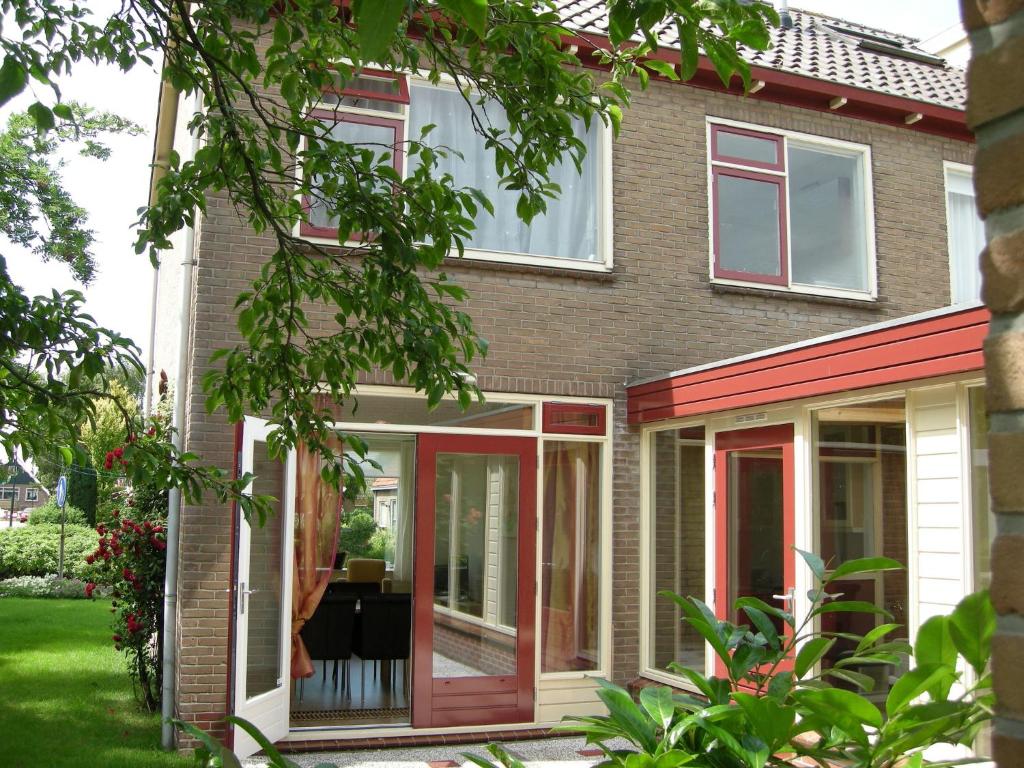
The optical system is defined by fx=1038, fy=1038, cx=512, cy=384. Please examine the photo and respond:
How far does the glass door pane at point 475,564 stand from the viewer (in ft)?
27.5

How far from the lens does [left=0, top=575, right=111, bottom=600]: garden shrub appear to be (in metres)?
19.5

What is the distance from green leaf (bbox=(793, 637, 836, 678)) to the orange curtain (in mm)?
6941

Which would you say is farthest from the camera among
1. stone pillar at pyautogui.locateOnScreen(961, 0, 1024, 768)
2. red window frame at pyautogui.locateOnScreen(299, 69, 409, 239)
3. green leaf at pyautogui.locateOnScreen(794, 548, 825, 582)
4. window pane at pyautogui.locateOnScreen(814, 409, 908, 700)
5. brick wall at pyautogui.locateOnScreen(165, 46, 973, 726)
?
red window frame at pyautogui.locateOnScreen(299, 69, 409, 239)

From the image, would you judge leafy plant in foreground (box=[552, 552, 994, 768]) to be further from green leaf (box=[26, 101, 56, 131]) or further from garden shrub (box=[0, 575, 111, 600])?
garden shrub (box=[0, 575, 111, 600])

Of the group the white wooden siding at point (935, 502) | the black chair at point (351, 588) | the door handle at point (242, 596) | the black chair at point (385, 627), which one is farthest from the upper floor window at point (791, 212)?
the door handle at point (242, 596)

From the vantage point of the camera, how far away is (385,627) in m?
9.66

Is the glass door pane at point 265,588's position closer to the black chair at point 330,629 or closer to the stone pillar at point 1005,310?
the black chair at point 330,629

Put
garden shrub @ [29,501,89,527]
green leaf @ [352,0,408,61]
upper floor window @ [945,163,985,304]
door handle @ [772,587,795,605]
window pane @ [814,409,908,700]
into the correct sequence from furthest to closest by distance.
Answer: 1. garden shrub @ [29,501,89,527]
2. upper floor window @ [945,163,985,304]
3. door handle @ [772,587,795,605]
4. window pane @ [814,409,908,700]
5. green leaf @ [352,0,408,61]

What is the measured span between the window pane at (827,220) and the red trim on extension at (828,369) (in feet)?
7.24

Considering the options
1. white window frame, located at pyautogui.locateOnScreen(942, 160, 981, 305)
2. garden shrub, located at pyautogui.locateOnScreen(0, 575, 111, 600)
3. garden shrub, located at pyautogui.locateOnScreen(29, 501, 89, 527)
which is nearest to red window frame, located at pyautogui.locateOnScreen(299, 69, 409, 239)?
white window frame, located at pyautogui.locateOnScreen(942, 160, 981, 305)

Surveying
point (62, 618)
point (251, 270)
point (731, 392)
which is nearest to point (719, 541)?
point (731, 392)

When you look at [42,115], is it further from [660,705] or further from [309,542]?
[309,542]

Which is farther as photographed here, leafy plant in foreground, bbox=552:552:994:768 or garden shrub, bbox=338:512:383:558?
garden shrub, bbox=338:512:383:558

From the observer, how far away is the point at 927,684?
1084 mm
